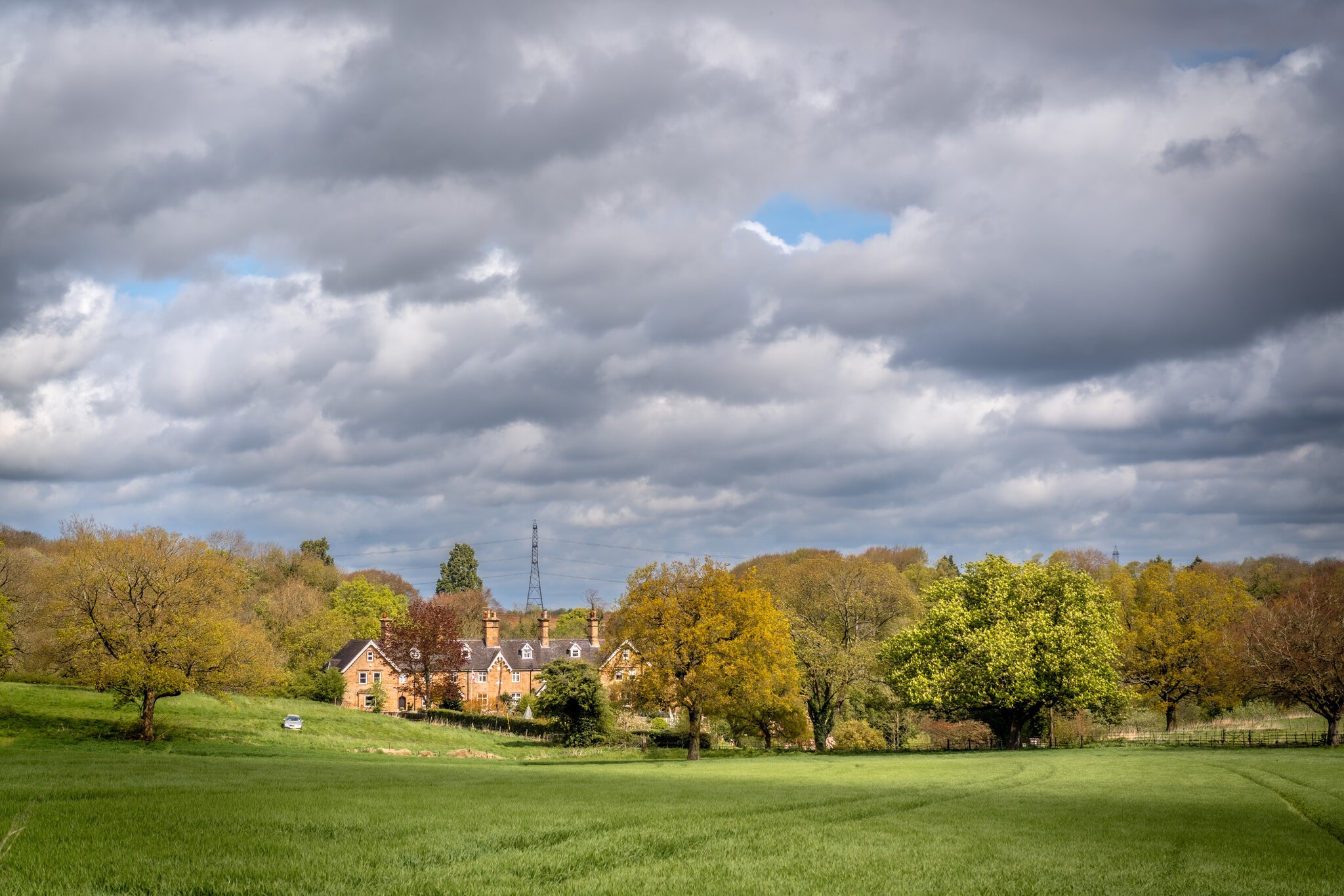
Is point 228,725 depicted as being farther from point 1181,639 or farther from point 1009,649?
point 1181,639

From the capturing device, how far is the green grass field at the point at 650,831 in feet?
41.8

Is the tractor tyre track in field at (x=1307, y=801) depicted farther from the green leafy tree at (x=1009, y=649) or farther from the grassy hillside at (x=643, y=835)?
the green leafy tree at (x=1009, y=649)

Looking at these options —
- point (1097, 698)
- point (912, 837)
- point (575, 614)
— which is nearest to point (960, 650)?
point (1097, 698)

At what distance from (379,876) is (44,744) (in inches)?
1691

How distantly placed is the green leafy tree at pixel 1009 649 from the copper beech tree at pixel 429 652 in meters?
51.4

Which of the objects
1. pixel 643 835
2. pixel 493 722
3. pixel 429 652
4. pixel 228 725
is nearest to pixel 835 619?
pixel 493 722

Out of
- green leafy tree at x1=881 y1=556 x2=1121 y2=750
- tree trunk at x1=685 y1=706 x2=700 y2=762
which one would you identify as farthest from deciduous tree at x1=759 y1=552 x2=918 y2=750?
tree trunk at x1=685 y1=706 x2=700 y2=762

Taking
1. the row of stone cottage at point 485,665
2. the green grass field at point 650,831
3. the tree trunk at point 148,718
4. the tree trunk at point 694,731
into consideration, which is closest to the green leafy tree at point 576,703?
the tree trunk at point 694,731

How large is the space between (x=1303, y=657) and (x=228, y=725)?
70760 millimetres

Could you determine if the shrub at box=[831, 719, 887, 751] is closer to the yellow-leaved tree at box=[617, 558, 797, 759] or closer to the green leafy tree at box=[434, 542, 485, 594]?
the yellow-leaved tree at box=[617, 558, 797, 759]

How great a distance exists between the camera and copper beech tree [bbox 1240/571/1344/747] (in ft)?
198

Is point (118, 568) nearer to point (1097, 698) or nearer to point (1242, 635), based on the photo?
point (1097, 698)

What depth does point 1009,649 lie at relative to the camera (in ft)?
196

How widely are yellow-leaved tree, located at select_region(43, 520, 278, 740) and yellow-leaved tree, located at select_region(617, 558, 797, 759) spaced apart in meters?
22.1
